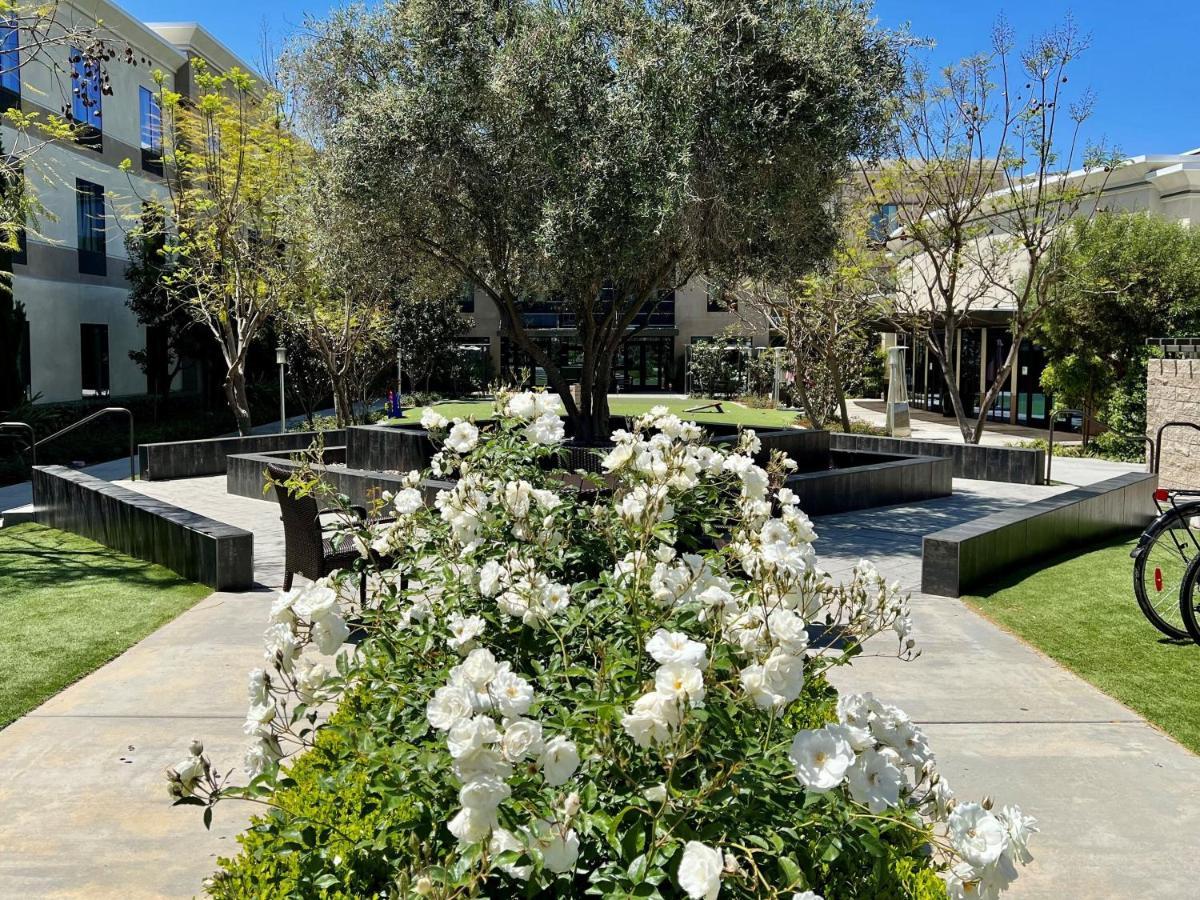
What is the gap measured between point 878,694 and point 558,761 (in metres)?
3.99

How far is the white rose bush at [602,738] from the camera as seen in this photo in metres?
1.95

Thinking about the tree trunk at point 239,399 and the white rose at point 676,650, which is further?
the tree trunk at point 239,399

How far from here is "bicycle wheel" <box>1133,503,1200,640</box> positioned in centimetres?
652

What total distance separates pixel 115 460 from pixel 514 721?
1931 cm

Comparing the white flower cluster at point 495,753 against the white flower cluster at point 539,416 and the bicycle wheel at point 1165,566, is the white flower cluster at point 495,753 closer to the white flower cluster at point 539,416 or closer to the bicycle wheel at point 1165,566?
the white flower cluster at point 539,416

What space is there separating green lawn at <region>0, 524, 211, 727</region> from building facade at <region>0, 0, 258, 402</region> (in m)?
12.4

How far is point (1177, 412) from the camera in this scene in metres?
14.5

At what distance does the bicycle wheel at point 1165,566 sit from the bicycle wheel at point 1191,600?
0.10 metres

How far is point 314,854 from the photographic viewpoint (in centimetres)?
243

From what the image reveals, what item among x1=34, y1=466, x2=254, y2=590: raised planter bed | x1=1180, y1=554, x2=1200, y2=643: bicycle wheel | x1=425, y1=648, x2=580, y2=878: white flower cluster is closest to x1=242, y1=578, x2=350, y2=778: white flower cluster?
x1=425, y1=648, x2=580, y2=878: white flower cluster

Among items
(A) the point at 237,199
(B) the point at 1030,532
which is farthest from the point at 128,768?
(A) the point at 237,199

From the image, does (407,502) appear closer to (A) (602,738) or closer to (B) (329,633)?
(B) (329,633)

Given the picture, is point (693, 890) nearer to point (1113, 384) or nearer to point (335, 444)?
point (335, 444)

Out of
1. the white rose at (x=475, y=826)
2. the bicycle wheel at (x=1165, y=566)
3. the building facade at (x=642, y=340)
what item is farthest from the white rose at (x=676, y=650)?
the building facade at (x=642, y=340)
